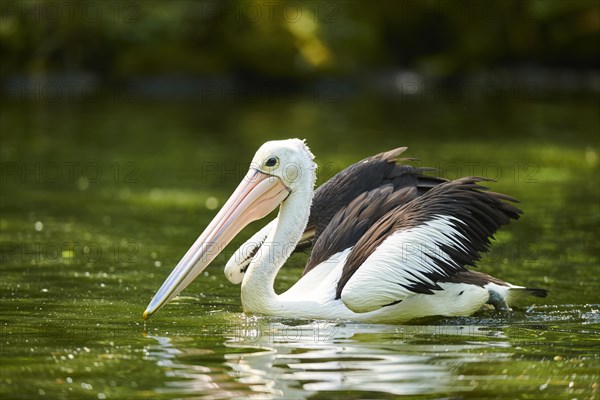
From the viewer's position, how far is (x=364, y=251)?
23.5 feet

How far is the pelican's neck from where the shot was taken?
23.5 feet

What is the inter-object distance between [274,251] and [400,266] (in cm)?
91

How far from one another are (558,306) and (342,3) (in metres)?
25.4

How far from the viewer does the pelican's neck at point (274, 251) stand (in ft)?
23.5

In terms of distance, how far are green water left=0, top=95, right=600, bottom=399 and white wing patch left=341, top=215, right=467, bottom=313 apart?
0.21 metres

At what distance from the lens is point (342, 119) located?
2275 centimetres

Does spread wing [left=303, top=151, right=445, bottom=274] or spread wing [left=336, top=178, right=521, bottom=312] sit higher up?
spread wing [left=303, top=151, right=445, bottom=274]

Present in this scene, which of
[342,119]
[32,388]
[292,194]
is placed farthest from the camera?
[342,119]

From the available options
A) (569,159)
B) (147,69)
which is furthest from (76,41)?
(569,159)

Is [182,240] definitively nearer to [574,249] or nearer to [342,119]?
[574,249]

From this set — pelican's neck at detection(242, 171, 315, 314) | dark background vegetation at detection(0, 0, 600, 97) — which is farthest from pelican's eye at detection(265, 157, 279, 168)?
dark background vegetation at detection(0, 0, 600, 97)

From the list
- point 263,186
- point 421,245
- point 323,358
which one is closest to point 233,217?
point 263,186

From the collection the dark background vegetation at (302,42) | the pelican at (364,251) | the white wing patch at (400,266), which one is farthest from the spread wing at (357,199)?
the dark background vegetation at (302,42)

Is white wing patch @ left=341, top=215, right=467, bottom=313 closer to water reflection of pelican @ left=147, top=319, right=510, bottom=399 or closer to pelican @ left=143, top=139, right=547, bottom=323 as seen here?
pelican @ left=143, top=139, right=547, bottom=323
